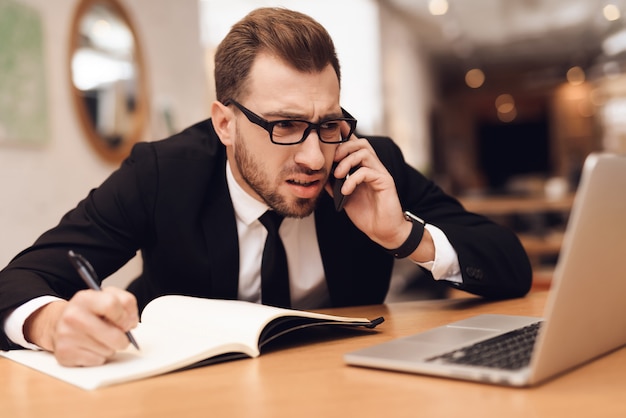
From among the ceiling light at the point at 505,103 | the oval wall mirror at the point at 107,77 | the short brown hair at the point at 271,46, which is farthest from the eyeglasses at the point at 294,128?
the ceiling light at the point at 505,103

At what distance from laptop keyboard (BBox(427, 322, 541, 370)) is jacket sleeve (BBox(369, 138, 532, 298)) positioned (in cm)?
52

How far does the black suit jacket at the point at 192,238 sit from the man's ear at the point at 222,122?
0.06 meters

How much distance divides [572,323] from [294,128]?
0.79m

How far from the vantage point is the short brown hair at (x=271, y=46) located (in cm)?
143

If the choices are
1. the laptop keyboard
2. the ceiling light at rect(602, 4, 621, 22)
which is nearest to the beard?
the laptop keyboard

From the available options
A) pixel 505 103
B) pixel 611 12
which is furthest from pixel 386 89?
pixel 505 103

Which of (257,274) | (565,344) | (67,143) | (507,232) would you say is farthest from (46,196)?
(565,344)

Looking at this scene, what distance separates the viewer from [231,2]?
568 centimetres

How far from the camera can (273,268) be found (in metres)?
1.49

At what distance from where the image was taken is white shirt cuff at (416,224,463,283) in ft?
4.78

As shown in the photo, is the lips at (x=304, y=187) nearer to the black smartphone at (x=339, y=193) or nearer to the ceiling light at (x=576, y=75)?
the black smartphone at (x=339, y=193)

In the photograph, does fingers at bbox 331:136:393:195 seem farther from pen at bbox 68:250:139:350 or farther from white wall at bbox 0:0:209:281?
white wall at bbox 0:0:209:281

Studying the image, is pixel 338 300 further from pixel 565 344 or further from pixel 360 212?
pixel 565 344

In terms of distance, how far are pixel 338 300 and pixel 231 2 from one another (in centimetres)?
459
